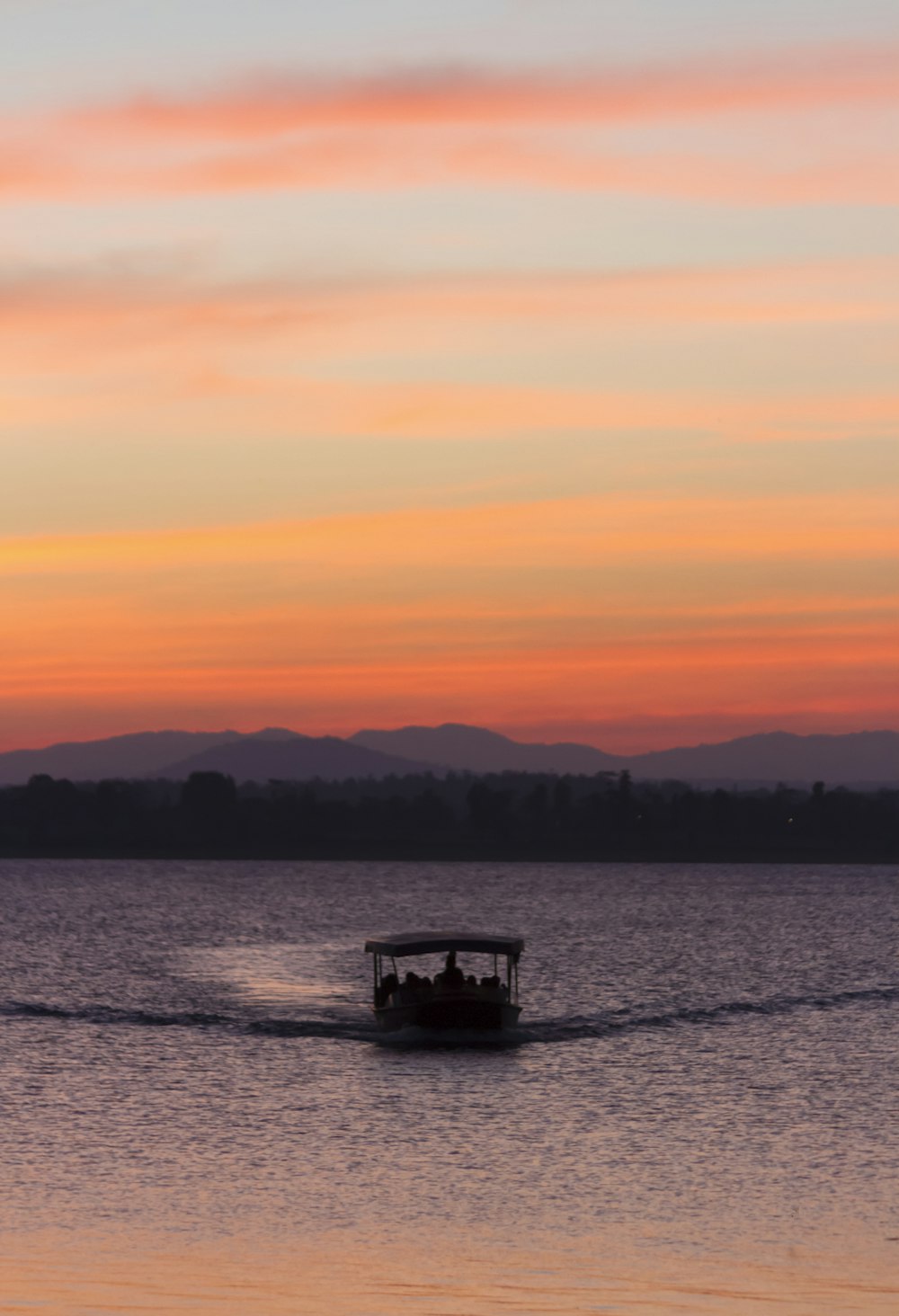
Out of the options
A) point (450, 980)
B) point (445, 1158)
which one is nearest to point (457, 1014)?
point (450, 980)

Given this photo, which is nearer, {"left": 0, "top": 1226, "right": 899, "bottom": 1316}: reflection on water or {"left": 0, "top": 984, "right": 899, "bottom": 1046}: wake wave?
{"left": 0, "top": 1226, "right": 899, "bottom": 1316}: reflection on water

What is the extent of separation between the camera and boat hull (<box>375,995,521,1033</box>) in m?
72.1

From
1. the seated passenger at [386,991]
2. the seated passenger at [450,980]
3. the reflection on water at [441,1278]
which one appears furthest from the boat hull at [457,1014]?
the reflection on water at [441,1278]

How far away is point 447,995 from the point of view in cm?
7262

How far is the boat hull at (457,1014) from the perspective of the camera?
7206cm

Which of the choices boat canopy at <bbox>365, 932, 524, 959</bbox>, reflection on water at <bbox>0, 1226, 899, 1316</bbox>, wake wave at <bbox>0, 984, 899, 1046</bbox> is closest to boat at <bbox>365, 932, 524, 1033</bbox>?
boat canopy at <bbox>365, 932, 524, 959</bbox>

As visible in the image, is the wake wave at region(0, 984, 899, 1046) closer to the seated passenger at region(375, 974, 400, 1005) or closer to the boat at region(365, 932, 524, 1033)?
the boat at region(365, 932, 524, 1033)

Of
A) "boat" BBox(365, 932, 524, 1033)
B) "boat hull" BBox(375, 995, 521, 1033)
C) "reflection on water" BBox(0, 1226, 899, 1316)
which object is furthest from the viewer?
"boat" BBox(365, 932, 524, 1033)

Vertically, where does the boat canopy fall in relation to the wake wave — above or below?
above

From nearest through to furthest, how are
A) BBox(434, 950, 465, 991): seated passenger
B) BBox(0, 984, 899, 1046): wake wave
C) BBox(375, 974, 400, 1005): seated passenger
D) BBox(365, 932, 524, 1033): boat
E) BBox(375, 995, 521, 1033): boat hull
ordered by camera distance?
BBox(375, 995, 521, 1033): boat hull, BBox(365, 932, 524, 1033): boat, BBox(434, 950, 465, 991): seated passenger, BBox(0, 984, 899, 1046): wake wave, BBox(375, 974, 400, 1005): seated passenger

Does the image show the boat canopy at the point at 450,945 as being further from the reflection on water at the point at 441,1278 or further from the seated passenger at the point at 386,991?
the reflection on water at the point at 441,1278

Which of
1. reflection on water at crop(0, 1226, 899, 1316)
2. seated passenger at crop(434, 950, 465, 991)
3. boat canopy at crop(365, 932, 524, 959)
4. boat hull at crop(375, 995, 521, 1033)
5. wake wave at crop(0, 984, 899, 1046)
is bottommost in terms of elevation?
wake wave at crop(0, 984, 899, 1046)

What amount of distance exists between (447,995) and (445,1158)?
82.3ft

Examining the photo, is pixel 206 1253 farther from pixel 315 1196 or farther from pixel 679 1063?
pixel 679 1063
